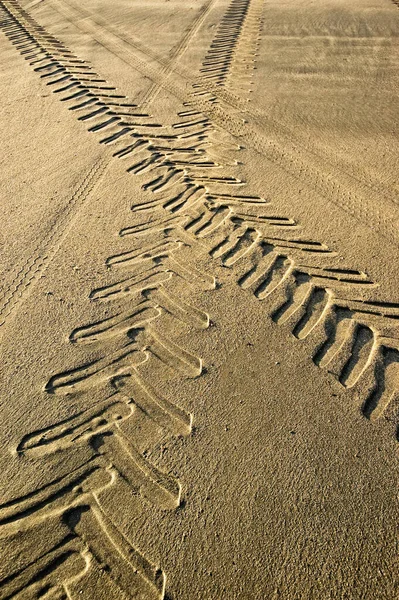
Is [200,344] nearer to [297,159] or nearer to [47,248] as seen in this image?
[47,248]

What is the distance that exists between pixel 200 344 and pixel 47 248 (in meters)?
1.66

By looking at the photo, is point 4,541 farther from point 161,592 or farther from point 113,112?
point 113,112

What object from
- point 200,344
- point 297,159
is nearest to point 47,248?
point 200,344

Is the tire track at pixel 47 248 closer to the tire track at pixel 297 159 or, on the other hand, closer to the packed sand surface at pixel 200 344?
the packed sand surface at pixel 200 344

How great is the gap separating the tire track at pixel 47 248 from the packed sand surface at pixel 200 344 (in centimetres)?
2

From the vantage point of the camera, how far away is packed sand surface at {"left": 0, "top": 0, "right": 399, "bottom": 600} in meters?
2.23

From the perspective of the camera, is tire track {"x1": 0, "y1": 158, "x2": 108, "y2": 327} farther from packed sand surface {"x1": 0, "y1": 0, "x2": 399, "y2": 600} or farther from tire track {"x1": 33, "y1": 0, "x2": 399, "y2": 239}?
tire track {"x1": 33, "y1": 0, "x2": 399, "y2": 239}

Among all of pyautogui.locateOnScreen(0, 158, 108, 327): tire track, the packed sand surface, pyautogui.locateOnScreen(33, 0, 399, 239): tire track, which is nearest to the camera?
the packed sand surface

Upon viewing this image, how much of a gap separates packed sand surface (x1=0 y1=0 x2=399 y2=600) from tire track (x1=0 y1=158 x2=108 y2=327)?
21mm

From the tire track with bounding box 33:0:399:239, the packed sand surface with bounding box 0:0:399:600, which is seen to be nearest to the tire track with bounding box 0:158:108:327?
the packed sand surface with bounding box 0:0:399:600

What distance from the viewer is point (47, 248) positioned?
3.92m

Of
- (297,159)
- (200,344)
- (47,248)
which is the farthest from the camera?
(297,159)

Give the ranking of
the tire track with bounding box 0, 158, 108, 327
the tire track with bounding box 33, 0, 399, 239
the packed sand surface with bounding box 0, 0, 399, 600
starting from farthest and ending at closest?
1. the tire track with bounding box 33, 0, 399, 239
2. the tire track with bounding box 0, 158, 108, 327
3. the packed sand surface with bounding box 0, 0, 399, 600

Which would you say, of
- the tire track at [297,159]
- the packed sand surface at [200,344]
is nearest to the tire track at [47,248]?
the packed sand surface at [200,344]
